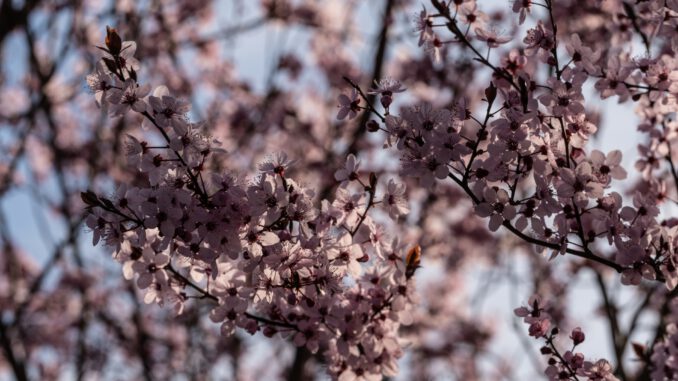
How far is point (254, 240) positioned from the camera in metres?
2.62

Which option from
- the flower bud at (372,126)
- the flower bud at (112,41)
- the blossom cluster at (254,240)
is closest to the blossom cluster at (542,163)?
the flower bud at (372,126)

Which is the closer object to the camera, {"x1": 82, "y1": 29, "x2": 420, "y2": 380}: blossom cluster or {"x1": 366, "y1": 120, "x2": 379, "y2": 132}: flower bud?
{"x1": 82, "y1": 29, "x2": 420, "y2": 380}: blossom cluster

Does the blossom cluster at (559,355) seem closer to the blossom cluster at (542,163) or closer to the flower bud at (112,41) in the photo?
the blossom cluster at (542,163)

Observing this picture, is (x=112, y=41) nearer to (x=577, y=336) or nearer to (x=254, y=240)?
(x=254, y=240)

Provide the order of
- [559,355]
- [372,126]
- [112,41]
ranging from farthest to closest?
1. [559,355]
2. [372,126]
3. [112,41]

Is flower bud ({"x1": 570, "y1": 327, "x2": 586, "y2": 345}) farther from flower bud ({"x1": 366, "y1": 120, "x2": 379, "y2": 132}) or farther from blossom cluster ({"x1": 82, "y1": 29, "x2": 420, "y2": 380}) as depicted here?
flower bud ({"x1": 366, "y1": 120, "x2": 379, "y2": 132})

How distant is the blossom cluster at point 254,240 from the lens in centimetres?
253

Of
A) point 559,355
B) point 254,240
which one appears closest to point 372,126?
point 254,240

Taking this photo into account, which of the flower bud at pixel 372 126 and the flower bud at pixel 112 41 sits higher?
the flower bud at pixel 112 41

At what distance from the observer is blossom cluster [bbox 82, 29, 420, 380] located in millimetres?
2531

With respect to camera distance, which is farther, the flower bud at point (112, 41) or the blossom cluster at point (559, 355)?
the blossom cluster at point (559, 355)

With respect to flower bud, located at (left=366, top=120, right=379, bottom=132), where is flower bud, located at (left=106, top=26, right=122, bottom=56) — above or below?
above

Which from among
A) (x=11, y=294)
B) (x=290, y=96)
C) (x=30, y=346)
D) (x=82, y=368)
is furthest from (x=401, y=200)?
(x=30, y=346)

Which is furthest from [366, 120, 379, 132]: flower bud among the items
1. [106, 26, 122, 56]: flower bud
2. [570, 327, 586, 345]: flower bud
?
[570, 327, 586, 345]: flower bud
